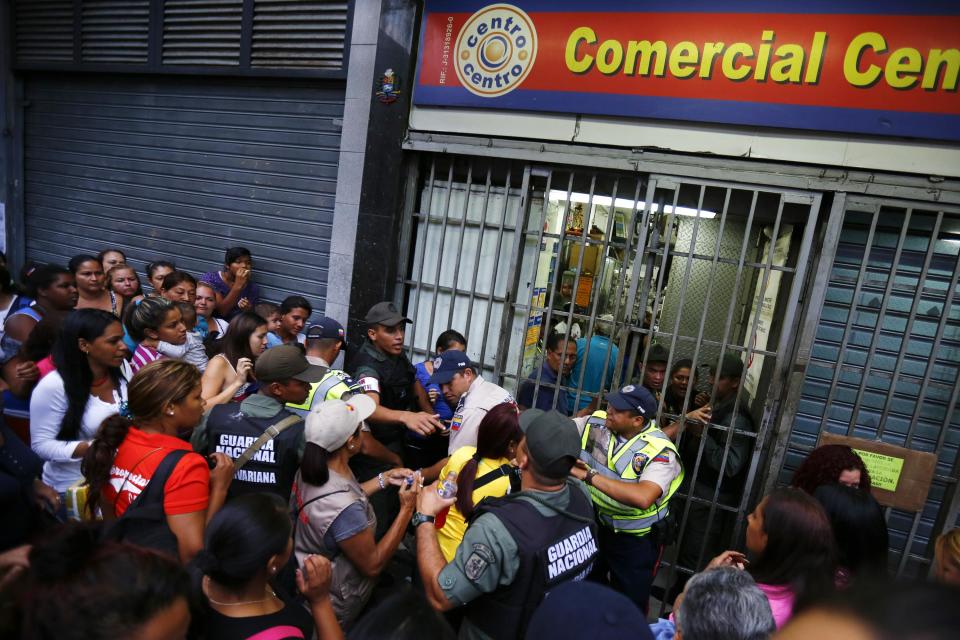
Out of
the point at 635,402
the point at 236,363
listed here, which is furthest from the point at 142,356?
the point at 635,402

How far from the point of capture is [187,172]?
260 inches

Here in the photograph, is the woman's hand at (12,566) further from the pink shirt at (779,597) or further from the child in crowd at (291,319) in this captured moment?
the child in crowd at (291,319)

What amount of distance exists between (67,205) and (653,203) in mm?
8206

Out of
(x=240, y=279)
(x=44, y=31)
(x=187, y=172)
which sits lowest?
(x=240, y=279)

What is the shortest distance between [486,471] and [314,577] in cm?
101

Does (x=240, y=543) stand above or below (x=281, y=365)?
below

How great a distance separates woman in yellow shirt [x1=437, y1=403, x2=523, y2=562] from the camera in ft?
8.49

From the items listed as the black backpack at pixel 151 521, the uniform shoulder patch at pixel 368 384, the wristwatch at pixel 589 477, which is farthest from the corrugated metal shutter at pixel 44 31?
the wristwatch at pixel 589 477

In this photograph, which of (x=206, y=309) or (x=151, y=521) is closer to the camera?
(x=151, y=521)

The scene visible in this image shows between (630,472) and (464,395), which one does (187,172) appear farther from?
(630,472)

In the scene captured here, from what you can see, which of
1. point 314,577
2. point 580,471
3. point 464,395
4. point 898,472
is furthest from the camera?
point 898,472

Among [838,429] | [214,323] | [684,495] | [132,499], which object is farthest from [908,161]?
[214,323]

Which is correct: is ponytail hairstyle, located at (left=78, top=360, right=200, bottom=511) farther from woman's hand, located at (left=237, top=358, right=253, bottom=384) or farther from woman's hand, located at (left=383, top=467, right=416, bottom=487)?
woman's hand, located at (left=237, top=358, right=253, bottom=384)

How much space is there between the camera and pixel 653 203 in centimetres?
461
